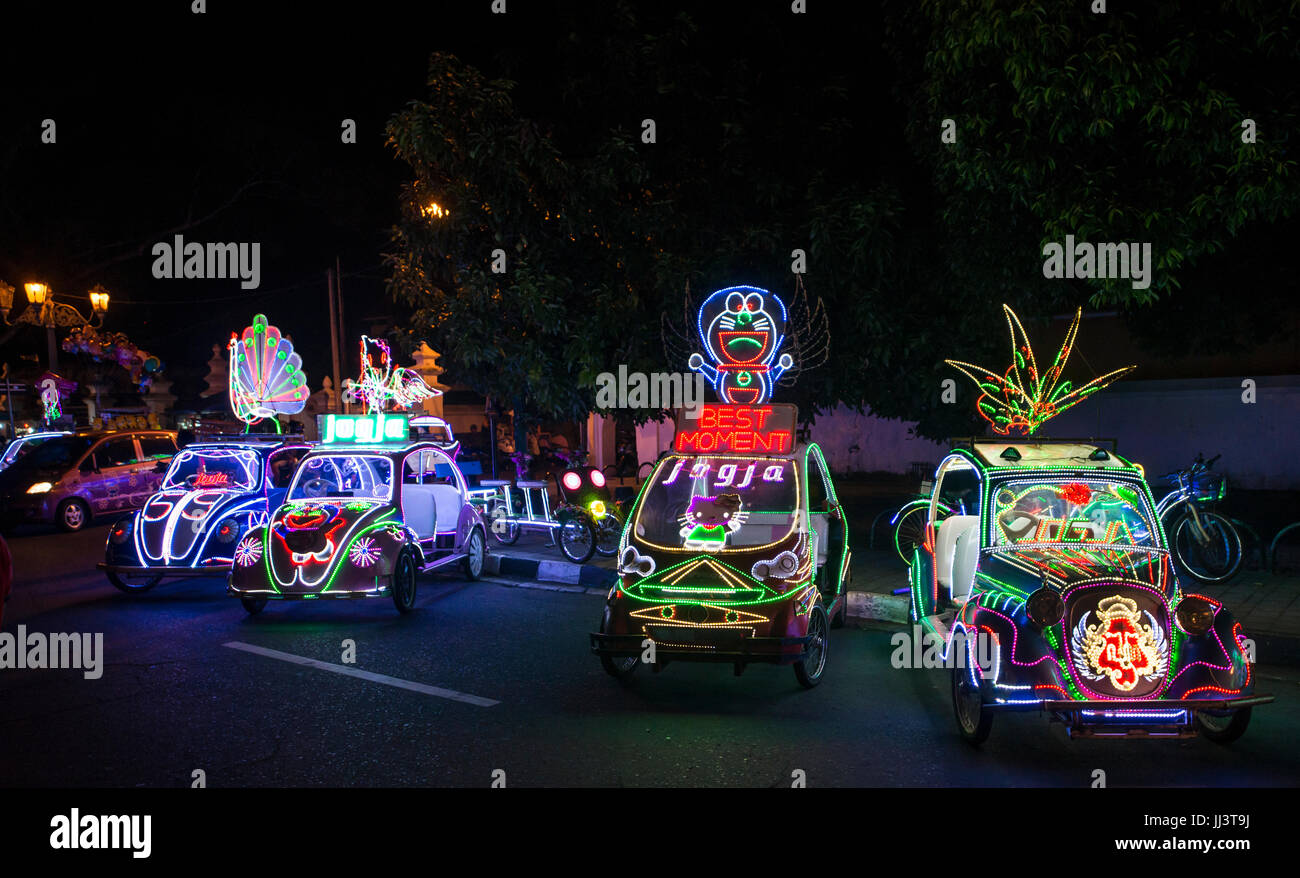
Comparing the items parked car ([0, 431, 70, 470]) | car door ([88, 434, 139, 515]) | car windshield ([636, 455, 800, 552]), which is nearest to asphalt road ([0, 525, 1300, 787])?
car windshield ([636, 455, 800, 552])

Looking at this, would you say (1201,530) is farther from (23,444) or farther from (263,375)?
(23,444)

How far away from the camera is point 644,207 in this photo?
1077 centimetres

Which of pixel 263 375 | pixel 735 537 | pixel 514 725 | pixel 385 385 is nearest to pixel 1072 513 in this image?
pixel 735 537

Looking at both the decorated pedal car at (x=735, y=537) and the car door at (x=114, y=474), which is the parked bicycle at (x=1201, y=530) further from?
the car door at (x=114, y=474)

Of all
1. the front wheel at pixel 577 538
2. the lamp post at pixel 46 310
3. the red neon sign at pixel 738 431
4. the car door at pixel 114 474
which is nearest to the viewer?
the red neon sign at pixel 738 431

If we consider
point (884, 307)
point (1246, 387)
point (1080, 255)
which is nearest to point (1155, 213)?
point (1080, 255)

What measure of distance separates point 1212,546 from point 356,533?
8.68m

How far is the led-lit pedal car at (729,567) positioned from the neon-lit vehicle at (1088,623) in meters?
1.13

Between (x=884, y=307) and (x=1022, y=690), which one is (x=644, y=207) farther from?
(x=1022, y=690)

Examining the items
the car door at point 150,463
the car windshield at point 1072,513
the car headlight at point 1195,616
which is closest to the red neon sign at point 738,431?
the car windshield at point 1072,513

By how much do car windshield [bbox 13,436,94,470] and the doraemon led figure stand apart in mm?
12762

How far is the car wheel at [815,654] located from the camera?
A: 20.3 feet

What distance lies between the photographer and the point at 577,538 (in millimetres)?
11531

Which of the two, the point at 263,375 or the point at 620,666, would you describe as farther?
the point at 263,375
